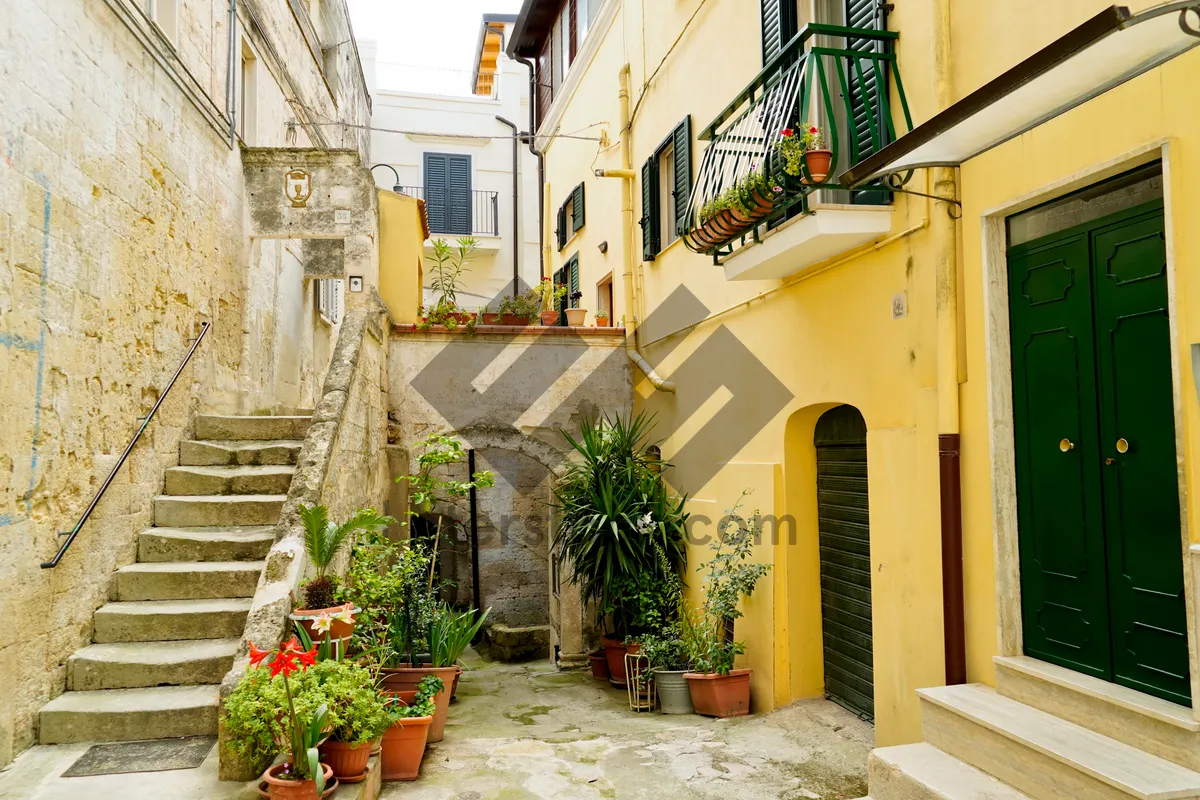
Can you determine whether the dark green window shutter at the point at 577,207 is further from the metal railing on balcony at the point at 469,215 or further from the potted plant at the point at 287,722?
the potted plant at the point at 287,722

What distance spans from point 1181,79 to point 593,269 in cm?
933

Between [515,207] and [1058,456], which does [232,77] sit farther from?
[515,207]

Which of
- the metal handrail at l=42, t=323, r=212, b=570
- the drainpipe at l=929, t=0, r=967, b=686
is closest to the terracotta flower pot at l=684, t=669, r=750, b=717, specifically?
the drainpipe at l=929, t=0, r=967, b=686

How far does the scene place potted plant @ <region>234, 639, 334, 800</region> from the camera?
3.71 metres

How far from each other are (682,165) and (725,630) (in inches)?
171

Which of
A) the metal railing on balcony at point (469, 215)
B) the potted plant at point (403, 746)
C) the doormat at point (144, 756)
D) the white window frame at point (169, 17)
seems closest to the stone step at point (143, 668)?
the doormat at point (144, 756)

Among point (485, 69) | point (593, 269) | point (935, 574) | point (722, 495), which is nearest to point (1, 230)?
point (935, 574)

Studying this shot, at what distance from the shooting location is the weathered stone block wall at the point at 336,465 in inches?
183

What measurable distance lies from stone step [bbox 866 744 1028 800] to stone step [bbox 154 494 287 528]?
13.0 feet

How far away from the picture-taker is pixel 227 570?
5.37 meters

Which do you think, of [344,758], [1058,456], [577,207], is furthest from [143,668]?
[577,207]

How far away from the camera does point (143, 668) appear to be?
4746mm

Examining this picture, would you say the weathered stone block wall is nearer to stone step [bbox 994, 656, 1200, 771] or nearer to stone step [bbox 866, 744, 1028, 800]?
stone step [bbox 866, 744, 1028, 800]

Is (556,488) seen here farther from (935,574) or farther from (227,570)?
(935,574)
